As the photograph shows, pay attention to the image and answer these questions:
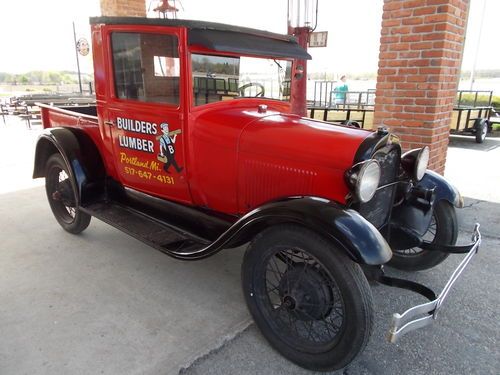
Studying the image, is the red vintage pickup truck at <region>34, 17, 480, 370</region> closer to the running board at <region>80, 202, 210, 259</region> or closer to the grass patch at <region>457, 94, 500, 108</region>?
the running board at <region>80, 202, 210, 259</region>

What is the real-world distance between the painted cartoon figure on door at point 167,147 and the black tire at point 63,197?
105 centimetres

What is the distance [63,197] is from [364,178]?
9.60 ft

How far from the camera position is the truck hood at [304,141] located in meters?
2.20

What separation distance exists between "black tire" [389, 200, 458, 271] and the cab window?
2.08 metres

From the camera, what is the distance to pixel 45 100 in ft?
39.7

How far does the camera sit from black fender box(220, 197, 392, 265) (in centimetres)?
180

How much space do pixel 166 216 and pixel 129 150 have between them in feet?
2.01

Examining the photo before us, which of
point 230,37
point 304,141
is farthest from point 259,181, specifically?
point 230,37

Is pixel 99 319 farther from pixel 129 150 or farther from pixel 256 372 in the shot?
pixel 129 150

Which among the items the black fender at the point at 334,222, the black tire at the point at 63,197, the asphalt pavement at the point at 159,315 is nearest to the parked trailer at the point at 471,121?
the asphalt pavement at the point at 159,315

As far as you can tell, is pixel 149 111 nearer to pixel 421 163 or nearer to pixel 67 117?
pixel 67 117

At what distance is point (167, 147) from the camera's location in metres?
2.75

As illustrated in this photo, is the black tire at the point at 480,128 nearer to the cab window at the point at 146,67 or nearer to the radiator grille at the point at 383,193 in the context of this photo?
the radiator grille at the point at 383,193

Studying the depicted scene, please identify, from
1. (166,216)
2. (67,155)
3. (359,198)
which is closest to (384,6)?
(359,198)
